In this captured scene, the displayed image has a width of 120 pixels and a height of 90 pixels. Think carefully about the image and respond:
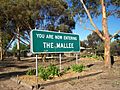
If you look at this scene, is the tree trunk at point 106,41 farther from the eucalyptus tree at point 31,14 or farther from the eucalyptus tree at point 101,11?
the eucalyptus tree at point 31,14

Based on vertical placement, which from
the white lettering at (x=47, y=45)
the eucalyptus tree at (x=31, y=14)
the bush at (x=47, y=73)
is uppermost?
the eucalyptus tree at (x=31, y=14)

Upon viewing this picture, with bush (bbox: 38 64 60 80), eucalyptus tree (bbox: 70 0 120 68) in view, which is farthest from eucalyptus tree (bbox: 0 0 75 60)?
bush (bbox: 38 64 60 80)

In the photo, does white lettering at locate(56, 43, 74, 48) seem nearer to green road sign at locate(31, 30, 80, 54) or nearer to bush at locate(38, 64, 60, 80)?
green road sign at locate(31, 30, 80, 54)

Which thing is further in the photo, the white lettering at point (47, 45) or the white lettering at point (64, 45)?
the white lettering at point (64, 45)

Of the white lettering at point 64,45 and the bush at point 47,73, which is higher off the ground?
the white lettering at point 64,45

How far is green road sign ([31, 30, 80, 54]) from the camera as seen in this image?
485 inches

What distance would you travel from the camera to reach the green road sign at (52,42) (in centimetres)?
1232

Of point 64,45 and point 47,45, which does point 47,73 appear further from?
point 64,45

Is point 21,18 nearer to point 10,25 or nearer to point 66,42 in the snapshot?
point 10,25

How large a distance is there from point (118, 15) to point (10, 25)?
64.0ft

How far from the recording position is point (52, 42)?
13.7 m

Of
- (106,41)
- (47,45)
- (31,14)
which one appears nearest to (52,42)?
(47,45)

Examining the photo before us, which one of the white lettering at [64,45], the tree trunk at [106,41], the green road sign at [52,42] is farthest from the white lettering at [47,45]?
the tree trunk at [106,41]

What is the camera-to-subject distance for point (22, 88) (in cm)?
1079
